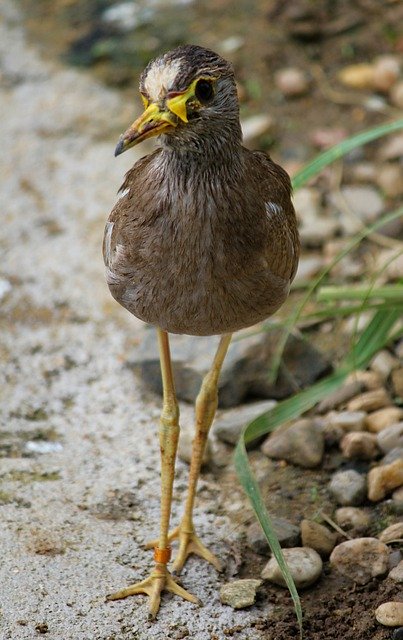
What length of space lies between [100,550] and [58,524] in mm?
218

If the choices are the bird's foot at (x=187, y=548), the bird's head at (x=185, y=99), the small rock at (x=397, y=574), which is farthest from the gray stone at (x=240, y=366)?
the bird's head at (x=185, y=99)

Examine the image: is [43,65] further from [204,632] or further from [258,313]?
[204,632]

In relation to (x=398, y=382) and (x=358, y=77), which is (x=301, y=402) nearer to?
(x=398, y=382)

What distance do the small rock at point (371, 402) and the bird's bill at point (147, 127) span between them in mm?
2205

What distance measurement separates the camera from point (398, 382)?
5168 mm

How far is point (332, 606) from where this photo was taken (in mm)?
3984

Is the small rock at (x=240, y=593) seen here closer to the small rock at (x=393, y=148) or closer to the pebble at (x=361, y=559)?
the pebble at (x=361, y=559)

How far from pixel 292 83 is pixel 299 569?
4.25m

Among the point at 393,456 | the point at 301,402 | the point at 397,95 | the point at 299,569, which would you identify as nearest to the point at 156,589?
the point at 299,569

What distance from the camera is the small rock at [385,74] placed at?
23.8 ft

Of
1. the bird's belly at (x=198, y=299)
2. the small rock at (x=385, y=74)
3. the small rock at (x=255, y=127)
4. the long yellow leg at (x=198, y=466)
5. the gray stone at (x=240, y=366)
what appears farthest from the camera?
the small rock at (x=385, y=74)

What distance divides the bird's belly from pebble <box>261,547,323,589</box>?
1006mm

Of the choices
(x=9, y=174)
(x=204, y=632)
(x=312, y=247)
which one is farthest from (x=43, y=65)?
(x=204, y=632)

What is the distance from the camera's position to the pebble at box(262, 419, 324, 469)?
4.80 m
